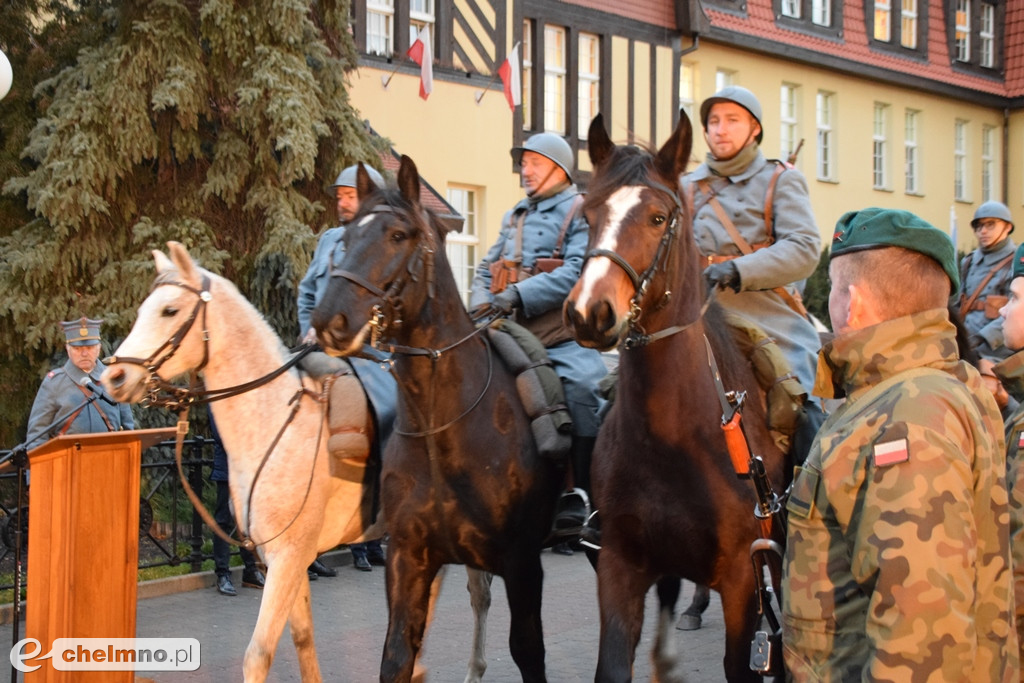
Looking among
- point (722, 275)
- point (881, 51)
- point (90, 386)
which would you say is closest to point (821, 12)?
point (881, 51)

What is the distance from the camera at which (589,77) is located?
24.8m

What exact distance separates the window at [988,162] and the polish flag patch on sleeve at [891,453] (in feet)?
114

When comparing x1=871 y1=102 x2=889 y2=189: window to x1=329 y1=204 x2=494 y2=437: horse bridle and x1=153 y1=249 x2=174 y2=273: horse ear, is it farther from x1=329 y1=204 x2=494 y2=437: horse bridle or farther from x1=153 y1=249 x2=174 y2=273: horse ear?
x1=329 y1=204 x2=494 y2=437: horse bridle

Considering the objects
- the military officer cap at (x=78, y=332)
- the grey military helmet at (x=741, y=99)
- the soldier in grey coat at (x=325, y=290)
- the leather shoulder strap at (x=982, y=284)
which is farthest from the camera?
the military officer cap at (x=78, y=332)

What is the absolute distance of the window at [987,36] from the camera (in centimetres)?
3462

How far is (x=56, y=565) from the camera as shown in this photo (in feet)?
17.4

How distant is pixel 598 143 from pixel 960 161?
31.9 m

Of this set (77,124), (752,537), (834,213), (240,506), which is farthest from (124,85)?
(834,213)

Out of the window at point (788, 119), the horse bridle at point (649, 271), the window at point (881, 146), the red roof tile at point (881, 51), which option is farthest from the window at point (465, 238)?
the horse bridle at point (649, 271)

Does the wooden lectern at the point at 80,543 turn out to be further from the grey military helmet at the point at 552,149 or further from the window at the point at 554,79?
the window at the point at 554,79

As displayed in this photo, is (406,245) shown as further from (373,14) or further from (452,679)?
(373,14)

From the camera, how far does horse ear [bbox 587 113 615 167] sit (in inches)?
194

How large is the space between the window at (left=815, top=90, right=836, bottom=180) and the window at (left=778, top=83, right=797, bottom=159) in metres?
0.95

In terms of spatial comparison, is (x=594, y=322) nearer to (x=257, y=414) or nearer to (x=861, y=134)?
(x=257, y=414)
